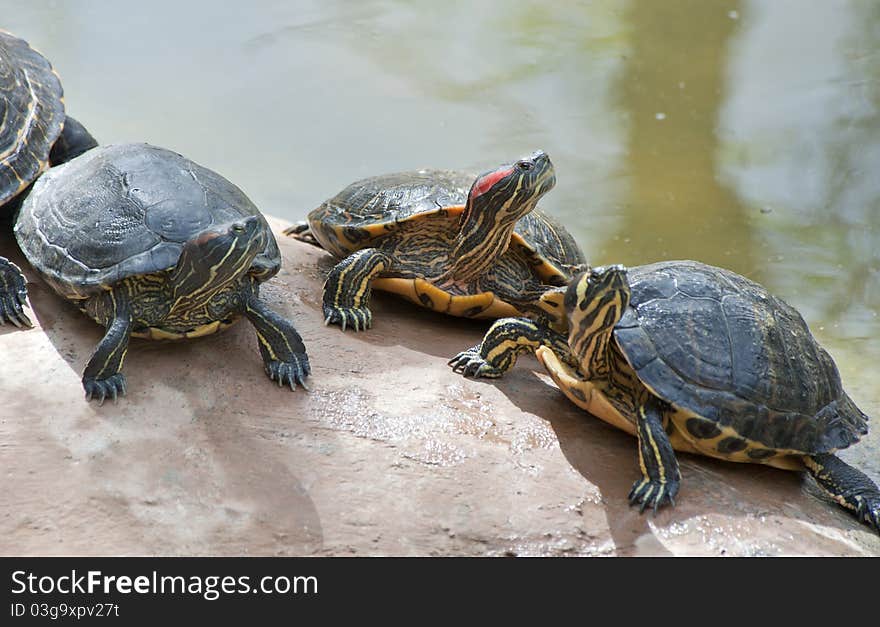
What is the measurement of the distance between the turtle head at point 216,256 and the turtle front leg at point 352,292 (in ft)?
3.38

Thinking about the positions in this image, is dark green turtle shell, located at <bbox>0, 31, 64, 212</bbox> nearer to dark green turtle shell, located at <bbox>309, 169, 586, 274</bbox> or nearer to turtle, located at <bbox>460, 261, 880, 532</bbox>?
dark green turtle shell, located at <bbox>309, 169, 586, 274</bbox>

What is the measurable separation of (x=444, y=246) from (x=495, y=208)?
1.86ft

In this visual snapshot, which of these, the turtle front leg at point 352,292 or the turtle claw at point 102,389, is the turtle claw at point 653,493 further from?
the turtle claw at point 102,389

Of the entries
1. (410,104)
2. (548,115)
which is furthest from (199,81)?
(548,115)

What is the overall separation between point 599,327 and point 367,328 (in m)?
1.54

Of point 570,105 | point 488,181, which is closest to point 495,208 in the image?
point 488,181

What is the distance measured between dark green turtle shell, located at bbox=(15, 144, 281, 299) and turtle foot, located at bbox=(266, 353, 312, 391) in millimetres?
471

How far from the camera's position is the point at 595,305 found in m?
3.88

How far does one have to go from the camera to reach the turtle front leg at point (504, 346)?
4535 mm

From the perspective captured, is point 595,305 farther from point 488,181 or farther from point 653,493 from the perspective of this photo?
point 488,181

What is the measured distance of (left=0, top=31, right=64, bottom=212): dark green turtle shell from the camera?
4.98 m
